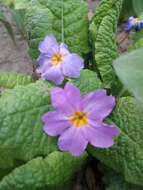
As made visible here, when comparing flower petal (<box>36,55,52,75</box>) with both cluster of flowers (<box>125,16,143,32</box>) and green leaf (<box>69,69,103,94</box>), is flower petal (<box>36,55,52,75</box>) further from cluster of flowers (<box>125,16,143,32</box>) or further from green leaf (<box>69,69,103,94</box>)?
cluster of flowers (<box>125,16,143,32</box>)

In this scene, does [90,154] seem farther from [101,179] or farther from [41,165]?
[41,165]

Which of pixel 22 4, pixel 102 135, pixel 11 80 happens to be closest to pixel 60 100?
pixel 102 135

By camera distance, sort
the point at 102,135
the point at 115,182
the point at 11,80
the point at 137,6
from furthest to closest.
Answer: the point at 137,6
the point at 11,80
the point at 115,182
the point at 102,135

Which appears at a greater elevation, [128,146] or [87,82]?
[87,82]

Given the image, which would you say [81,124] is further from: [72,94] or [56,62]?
[56,62]

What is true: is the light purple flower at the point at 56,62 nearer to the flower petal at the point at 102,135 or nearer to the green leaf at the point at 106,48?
the green leaf at the point at 106,48

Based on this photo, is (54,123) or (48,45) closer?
(54,123)
